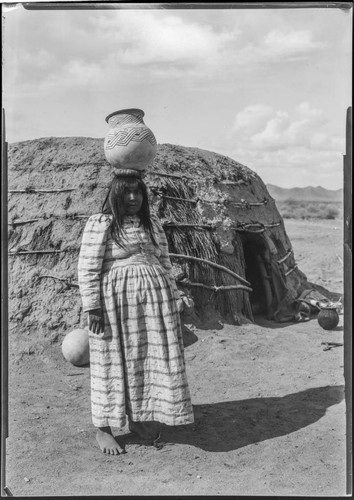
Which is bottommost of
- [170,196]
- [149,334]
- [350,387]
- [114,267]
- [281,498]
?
[281,498]

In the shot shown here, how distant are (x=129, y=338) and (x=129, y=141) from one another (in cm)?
134

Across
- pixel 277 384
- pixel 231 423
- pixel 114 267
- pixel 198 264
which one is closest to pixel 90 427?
pixel 231 423

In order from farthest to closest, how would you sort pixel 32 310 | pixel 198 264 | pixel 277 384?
pixel 198 264, pixel 32 310, pixel 277 384

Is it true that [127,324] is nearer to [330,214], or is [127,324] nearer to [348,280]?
[348,280]

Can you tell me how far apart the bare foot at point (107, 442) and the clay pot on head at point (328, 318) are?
418cm

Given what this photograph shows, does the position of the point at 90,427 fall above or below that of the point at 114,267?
below

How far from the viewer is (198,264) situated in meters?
7.44

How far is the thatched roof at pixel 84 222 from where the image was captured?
6.93 m

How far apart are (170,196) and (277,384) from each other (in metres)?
2.74

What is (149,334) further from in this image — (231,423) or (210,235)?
(210,235)

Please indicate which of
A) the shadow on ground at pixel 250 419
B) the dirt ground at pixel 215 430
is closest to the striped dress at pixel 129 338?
the dirt ground at pixel 215 430

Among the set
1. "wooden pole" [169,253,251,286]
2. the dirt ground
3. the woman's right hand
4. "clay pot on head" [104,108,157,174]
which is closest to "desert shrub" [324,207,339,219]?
"wooden pole" [169,253,251,286]

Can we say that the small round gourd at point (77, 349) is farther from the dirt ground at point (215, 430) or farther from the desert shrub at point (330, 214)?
the desert shrub at point (330, 214)

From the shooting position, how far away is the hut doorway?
8562 mm
